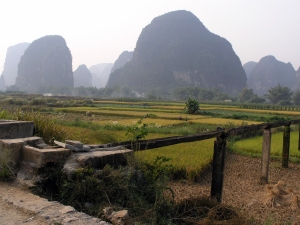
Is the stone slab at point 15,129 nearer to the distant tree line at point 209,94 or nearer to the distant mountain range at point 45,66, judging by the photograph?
the distant tree line at point 209,94

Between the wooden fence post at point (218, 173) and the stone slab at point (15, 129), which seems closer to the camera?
the stone slab at point (15, 129)

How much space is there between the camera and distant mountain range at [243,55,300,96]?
116 metres

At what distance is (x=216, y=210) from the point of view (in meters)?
3.01

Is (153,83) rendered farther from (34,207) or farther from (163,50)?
(34,207)

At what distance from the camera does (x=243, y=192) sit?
542 cm

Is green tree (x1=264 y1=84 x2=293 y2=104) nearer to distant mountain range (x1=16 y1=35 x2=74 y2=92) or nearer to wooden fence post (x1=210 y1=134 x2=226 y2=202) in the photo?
wooden fence post (x1=210 y1=134 x2=226 y2=202)

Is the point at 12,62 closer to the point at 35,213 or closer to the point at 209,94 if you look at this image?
the point at 209,94

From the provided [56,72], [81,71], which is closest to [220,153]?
[56,72]

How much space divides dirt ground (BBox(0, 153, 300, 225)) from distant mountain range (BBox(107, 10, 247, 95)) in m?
82.7

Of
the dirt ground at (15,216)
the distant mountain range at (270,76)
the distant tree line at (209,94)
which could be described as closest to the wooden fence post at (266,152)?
the dirt ground at (15,216)

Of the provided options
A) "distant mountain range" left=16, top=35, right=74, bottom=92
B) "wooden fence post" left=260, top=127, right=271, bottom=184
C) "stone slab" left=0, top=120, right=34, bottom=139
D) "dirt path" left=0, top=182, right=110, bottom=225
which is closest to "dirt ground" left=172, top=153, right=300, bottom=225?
"wooden fence post" left=260, top=127, right=271, bottom=184

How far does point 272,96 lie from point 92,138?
54436 millimetres

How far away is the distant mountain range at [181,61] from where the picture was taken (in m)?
100

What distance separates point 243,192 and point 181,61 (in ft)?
332
